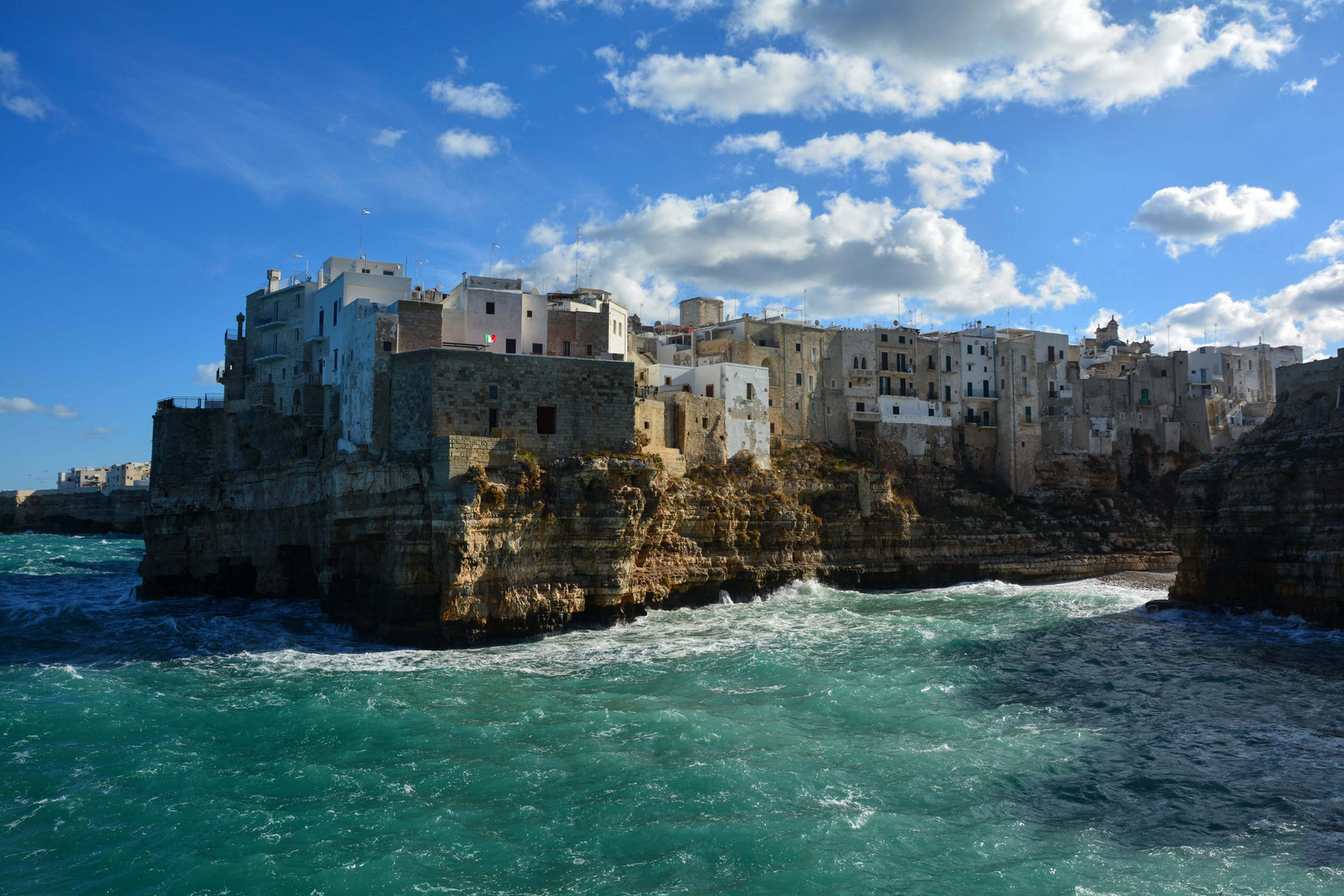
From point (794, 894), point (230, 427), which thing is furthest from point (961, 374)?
point (794, 894)

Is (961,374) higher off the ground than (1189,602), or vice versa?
(961,374)

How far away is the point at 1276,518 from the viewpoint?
35.0 meters

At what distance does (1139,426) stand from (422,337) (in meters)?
52.9

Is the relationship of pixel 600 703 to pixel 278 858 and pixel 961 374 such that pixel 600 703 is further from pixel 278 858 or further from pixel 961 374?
pixel 961 374

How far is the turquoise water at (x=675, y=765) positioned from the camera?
13742mm

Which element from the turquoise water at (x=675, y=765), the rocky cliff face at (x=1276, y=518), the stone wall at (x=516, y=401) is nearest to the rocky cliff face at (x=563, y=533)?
the stone wall at (x=516, y=401)

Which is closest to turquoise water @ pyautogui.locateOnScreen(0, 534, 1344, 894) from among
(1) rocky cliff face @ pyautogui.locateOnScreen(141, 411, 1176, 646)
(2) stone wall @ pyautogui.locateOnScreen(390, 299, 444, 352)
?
(1) rocky cliff face @ pyautogui.locateOnScreen(141, 411, 1176, 646)

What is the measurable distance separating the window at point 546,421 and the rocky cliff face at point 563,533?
1.48m

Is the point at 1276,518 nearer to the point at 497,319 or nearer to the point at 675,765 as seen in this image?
the point at 675,765

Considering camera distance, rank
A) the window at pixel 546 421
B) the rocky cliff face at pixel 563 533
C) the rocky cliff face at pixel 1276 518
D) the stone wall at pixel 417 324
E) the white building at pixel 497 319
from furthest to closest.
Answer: the white building at pixel 497 319 → the stone wall at pixel 417 324 → the window at pixel 546 421 → the rocky cliff face at pixel 1276 518 → the rocky cliff face at pixel 563 533

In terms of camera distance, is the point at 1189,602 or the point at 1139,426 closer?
the point at 1189,602

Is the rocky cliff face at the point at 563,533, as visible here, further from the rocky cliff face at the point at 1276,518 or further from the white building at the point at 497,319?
the rocky cliff face at the point at 1276,518

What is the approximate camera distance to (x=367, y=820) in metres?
15.4

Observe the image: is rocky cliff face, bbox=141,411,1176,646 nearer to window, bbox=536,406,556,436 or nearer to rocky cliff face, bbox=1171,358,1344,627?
window, bbox=536,406,556,436
